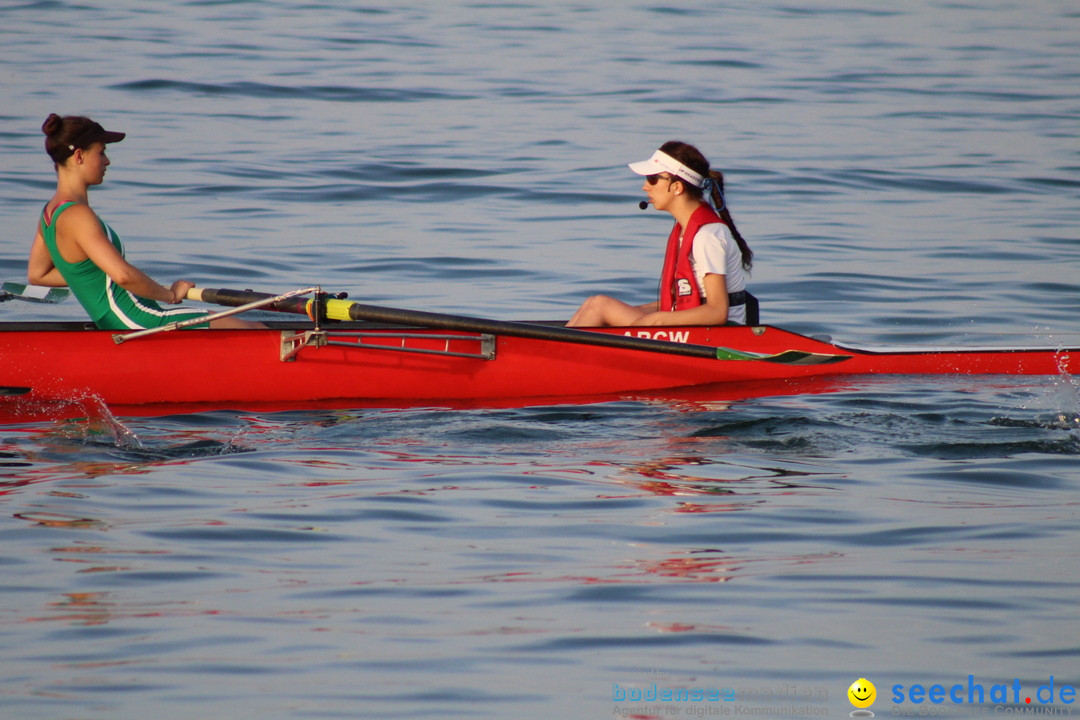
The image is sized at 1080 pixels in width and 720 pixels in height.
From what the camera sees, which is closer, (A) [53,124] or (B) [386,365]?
(A) [53,124]

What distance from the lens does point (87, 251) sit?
5.70m

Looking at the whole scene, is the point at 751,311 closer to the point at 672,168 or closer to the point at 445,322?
the point at 672,168

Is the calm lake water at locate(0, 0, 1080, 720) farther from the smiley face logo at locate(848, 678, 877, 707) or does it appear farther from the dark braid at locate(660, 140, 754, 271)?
the dark braid at locate(660, 140, 754, 271)

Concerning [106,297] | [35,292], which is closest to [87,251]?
[106,297]

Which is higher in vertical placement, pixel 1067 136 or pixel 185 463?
pixel 1067 136

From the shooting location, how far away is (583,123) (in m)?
16.0

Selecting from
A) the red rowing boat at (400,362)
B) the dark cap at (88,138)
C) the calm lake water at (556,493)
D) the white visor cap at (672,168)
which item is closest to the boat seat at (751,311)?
the red rowing boat at (400,362)

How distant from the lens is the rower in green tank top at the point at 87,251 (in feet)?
18.3

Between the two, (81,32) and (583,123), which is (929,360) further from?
(81,32)

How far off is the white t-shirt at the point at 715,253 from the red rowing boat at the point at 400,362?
27 cm

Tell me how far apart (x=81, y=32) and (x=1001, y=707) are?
20.0m

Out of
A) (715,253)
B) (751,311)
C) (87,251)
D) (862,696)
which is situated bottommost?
(862,696)

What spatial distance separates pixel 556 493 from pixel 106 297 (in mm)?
2326

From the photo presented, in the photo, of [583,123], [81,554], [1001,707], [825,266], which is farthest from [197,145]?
[1001,707]
